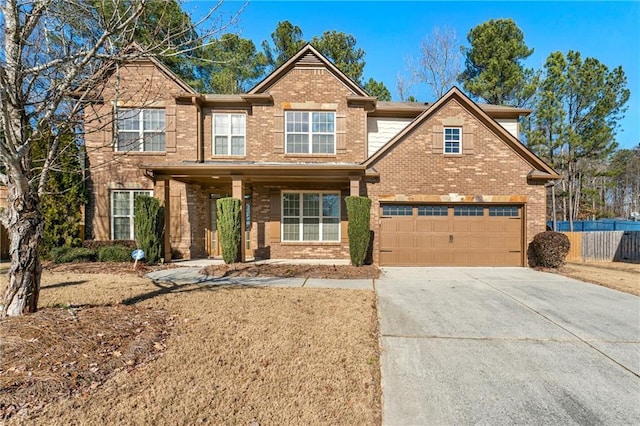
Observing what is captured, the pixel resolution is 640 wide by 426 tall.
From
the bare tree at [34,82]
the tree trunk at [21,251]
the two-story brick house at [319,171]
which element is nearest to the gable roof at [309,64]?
the two-story brick house at [319,171]

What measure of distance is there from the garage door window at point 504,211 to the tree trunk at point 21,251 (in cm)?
1207

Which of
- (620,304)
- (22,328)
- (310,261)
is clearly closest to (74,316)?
(22,328)

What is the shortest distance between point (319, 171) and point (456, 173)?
16.1 feet

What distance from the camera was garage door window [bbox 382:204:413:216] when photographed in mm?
10883

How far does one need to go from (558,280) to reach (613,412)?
6.89m

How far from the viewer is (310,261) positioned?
37.6 ft

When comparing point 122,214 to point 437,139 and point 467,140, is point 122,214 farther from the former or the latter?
point 467,140

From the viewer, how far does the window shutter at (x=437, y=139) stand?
1090 cm

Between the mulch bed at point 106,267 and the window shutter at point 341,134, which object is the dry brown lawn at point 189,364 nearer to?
the mulch bed at point 106,267

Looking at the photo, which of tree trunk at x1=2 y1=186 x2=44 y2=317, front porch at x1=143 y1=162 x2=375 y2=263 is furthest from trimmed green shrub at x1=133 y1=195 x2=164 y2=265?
tree trunk at x1=2 y1=186 x2=44 y2=317

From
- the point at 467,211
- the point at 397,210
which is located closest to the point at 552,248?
the point at 467,211

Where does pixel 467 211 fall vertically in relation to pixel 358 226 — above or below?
above

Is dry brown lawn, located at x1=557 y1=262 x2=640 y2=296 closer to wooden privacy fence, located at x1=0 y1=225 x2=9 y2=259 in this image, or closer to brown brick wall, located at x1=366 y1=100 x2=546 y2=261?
brown brick wall, located at x1=366 y1=100 x2=546 y2=261

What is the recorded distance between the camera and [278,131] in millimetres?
11953
